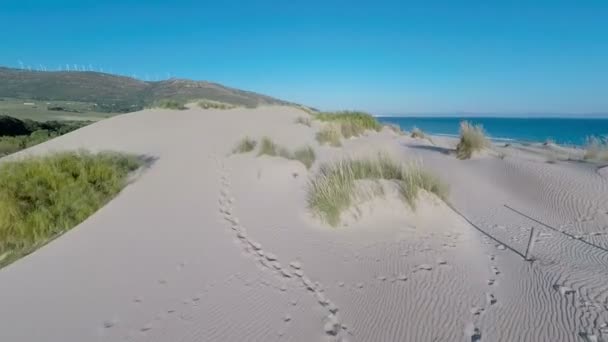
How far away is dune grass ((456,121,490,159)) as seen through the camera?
10648mm

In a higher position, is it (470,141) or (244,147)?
(470,141)

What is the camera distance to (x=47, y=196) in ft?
18.4

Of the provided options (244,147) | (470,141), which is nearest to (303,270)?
(244,147)

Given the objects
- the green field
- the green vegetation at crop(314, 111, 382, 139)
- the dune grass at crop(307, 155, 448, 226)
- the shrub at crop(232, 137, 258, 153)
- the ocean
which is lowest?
the ocean

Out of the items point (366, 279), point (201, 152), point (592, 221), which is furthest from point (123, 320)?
point (201, 152)

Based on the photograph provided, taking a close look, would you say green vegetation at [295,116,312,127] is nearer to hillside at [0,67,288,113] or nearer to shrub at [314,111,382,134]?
shrub at [314,111,382,134]

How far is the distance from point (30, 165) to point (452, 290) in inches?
290

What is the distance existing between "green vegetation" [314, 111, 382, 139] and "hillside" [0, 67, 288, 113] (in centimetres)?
3558

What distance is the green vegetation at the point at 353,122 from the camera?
16.2 meters

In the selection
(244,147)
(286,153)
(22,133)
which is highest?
(22,133)

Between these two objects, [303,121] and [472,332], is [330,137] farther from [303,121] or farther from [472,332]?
[472,332]

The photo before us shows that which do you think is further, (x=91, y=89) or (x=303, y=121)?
(x=91, y=89)

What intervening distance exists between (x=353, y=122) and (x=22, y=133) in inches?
838

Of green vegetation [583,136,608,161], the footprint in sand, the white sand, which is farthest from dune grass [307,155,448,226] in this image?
green vegetation [583,136,608,161]
